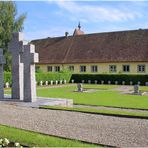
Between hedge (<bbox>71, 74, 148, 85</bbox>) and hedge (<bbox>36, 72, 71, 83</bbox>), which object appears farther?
hedge (<bbox>71, 74, 148, 85</bbox>)

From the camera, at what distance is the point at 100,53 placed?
43.5 metres

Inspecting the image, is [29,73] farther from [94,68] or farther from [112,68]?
[94,68]

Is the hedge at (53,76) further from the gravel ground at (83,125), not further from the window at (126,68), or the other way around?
the gravel ground at (83,125)

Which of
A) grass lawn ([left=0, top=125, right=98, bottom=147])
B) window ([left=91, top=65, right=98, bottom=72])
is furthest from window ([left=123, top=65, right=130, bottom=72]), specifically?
grass lawn ([left=0, top=125, right=98, bottom=147])

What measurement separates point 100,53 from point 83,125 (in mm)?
33454

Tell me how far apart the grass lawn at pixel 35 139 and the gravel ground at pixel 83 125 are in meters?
0.55

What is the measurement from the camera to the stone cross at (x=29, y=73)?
55.8 ft

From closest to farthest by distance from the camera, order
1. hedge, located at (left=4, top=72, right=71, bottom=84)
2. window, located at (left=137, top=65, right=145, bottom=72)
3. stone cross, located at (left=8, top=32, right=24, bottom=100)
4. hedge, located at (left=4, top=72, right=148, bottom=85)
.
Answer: stone cross, located at (left=8, top=32, right=24, bottom=100) → hedge, located at (left=4, top=72, right=71, bottom=84) → hedge, located at (left=4, top=72, right=148, bottom=85) → window, located at (left=137, top=65, right=145, bottom=72)

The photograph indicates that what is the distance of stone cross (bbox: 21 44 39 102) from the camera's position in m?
17.0

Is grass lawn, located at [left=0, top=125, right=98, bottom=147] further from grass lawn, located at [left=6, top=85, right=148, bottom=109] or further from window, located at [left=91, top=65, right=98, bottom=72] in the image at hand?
window, located at [left=91, top=65, right=98, bottom=72]

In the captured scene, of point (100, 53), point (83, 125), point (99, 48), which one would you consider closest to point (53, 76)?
point (100, 53)

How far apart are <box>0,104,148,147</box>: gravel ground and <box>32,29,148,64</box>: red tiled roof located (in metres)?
28.7

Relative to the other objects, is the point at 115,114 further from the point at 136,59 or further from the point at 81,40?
the point at 81,40

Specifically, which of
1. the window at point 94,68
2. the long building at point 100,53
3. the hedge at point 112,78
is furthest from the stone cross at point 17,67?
the window at point 94,68
